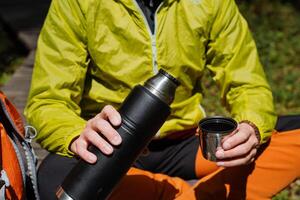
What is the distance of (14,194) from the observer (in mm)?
2336

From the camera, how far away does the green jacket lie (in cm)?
264

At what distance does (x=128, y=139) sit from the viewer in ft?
6.82

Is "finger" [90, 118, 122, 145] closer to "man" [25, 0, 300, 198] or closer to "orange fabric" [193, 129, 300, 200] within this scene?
"man" [25, 0, 300, 198]

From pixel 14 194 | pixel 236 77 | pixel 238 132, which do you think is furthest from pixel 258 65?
pixel 14 194

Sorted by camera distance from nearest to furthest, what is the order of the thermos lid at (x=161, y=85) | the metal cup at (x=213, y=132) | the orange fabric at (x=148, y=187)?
1. the thermos lid at (x=161, y=85)
2. the metal cup at (x=213, y=132)
3. the orange fabric at (x=148, y=187)

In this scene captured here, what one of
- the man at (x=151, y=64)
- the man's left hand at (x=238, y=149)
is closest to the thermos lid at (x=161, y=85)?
the man's left hand at (x=238, y=149)

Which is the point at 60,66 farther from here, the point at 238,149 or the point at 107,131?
the point at 238,149

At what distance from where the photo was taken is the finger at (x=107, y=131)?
2.07 metres

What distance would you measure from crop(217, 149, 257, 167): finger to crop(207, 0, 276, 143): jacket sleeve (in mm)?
327

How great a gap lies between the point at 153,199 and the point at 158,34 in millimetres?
669

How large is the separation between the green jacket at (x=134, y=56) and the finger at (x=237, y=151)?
27 cm

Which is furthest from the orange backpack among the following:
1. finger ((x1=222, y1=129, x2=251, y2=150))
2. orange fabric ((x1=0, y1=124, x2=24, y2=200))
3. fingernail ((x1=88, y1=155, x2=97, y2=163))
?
finger ((x1=222, y1=129, x2=251, y2=150))

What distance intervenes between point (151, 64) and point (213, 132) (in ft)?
2.11

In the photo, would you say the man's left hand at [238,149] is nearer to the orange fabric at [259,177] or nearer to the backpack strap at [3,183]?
the orange fabric at [259,177]
